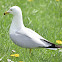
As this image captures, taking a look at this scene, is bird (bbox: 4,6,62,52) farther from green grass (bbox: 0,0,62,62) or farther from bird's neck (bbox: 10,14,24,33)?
green grass (bbox: 0,0,62,62)

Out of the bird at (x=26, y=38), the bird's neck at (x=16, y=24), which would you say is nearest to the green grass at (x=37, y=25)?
the bird at (x=26, y=38)

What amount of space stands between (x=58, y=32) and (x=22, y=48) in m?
1.14

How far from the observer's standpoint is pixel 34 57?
371 cm

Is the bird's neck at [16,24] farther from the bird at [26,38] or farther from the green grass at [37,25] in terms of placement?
the green grass at [37,25]

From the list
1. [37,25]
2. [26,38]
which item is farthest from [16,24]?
[37,25]

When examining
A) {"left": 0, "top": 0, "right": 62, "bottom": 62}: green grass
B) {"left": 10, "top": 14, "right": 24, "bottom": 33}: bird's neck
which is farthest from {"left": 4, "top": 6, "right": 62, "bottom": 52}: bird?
{"left": 0, "top": 0, "right": 62, "bottom": 62}: green grass

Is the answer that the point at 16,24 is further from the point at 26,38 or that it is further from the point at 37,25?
the point at 37,25

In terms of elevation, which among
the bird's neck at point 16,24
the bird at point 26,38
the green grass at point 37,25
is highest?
the bird's neck at point 16,24

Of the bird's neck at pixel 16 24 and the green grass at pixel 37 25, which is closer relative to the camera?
the bird's neck at pixel 16 24

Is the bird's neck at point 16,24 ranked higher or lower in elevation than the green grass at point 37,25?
higher

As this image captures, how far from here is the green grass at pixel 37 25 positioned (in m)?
3.77

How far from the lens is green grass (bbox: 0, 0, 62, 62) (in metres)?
3.77

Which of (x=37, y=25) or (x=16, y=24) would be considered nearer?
(x=16, y=24)

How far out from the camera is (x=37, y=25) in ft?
16.0
